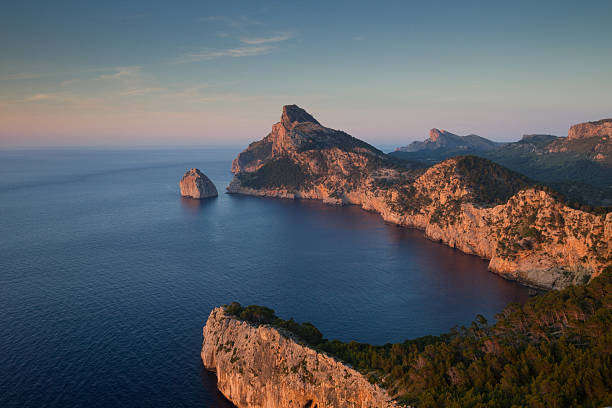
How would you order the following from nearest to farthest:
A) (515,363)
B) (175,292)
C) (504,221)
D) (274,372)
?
1. (515,363)
2. (274,372)
3. (175,292)
4. (504,221)

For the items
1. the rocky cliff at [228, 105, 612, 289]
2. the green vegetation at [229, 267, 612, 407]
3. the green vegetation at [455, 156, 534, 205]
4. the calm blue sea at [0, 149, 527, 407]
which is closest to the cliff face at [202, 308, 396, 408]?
the green vegetation at [229, 267, 612, 407]

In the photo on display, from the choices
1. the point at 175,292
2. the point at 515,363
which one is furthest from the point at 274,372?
the point at 175,292

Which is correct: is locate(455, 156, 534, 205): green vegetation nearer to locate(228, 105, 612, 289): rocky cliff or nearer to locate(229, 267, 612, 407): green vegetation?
locate(228, 105, 612, 289): rocky cliff

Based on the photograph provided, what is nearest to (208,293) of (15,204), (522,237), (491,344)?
(491,344)

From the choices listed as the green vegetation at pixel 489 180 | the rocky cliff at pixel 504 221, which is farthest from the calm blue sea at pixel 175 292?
A: the green vegetation at pixel 489 180

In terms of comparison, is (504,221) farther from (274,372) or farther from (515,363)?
(274,372)
